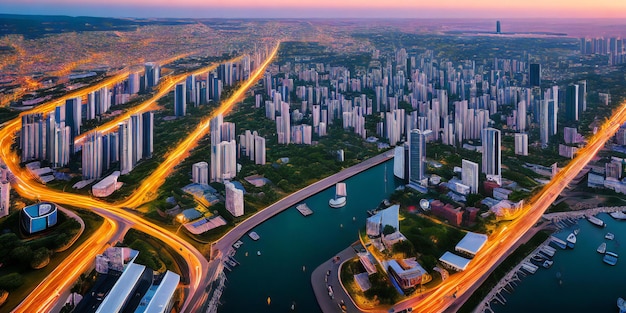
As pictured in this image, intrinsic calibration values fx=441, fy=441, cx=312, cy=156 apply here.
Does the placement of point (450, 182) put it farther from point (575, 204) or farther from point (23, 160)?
point (23, 160)

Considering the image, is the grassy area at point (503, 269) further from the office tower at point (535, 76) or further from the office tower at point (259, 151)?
the office tower at point (535, 76)

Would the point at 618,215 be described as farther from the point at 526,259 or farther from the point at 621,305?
the point at 621,305

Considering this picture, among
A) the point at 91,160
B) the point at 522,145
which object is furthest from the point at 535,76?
the point at 91,160

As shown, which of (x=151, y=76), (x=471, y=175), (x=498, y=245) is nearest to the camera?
(x=498, y=245)

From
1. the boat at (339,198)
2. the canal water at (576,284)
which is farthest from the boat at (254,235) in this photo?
the canal water at (576,284)

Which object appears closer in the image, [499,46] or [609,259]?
[609,259]

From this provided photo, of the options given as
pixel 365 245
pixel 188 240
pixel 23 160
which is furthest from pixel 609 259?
pixel 23 160

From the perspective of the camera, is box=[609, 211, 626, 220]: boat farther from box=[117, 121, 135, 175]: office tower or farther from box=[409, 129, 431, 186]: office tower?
box=[117, 121, 135, 175]: office tower
